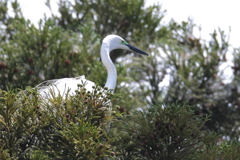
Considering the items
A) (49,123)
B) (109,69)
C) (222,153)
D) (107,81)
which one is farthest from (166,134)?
(109,69)

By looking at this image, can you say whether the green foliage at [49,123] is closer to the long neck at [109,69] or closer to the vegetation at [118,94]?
the vegetation at [118,94]

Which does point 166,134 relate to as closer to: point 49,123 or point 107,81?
point 49,123

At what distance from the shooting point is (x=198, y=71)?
406 inches

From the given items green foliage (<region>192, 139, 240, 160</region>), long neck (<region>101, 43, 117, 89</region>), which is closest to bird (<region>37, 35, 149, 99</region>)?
long neck (<region>101, 43, 117, 89</region>)

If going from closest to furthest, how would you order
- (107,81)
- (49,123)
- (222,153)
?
(49,123)
(222,153)
(107,81)

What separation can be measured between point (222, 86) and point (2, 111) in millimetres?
7409

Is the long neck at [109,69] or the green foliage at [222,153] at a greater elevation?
the long neck at [109,69]

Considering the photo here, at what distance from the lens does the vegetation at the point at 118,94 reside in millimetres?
4020

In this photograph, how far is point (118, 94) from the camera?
4164mm

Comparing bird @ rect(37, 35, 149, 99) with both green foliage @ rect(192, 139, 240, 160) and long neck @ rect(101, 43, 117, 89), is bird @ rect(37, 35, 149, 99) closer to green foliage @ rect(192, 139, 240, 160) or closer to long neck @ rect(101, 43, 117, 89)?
long neck @ rect(101, 43, 117, 89)

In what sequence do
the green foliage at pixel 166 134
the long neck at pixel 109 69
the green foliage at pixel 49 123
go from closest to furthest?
the green foliage at pixel 49 123
the green foliage at pixel 166 134
the long neck at pixel 109 69

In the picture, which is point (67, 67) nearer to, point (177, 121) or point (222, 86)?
point (222, 86)

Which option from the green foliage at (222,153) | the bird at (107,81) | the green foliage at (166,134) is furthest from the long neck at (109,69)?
the green foliage at (222,153)

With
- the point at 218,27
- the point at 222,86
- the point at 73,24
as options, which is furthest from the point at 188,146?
the point at 73,24
